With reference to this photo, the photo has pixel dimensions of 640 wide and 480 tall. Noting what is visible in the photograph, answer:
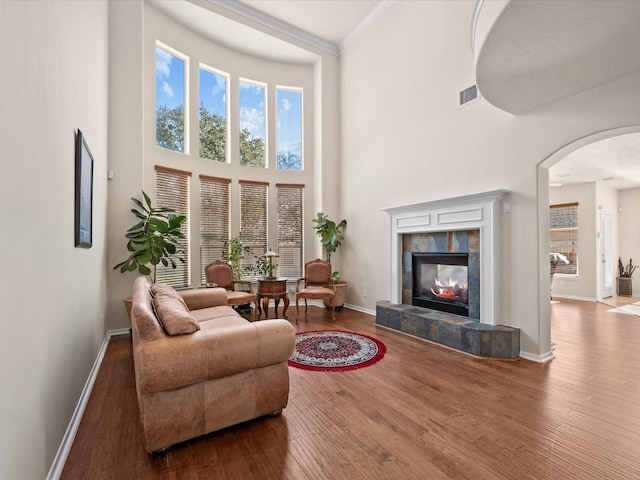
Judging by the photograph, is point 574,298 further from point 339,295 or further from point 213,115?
point 213,115

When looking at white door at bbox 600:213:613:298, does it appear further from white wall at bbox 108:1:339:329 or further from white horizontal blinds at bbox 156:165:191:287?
white horizontal blinds at bbox 156:165:191:287

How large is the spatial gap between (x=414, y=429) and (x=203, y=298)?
110 inches

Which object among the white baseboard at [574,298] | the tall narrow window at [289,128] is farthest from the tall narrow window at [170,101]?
the white baseboard at [574,298]

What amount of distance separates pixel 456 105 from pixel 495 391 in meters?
3.46

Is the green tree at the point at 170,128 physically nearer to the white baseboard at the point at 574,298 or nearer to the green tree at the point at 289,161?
the green tree at the point at 289,161

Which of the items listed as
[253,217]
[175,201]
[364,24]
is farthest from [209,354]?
[364,24]

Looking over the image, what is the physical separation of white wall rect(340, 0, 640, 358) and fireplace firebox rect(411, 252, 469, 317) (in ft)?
1.83

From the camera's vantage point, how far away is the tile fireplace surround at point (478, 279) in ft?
11.2

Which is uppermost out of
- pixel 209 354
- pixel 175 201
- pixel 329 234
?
pixel 175 201

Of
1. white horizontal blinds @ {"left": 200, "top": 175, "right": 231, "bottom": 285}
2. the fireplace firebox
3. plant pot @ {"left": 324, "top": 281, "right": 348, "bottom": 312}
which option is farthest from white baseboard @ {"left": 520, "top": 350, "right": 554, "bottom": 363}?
white horizontal blinds @ {"left": 200, "top": 175, "right": 231, "bottom": 285}

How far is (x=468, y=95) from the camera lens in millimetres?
3932

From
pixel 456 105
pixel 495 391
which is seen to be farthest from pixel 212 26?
pixel 495 391

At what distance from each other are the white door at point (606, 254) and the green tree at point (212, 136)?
902cm

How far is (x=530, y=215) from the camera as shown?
335cm
